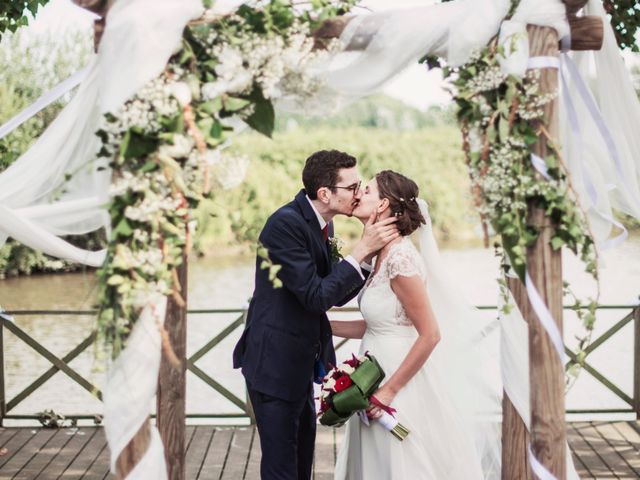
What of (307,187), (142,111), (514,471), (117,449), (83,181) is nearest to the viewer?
(142,111)

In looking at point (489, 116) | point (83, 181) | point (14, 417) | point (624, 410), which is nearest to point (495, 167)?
point (489, 116)

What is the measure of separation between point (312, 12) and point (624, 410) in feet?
13.5

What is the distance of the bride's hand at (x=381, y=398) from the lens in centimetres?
377

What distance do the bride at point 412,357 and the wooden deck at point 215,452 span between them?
1.22 metres

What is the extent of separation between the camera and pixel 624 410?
607 centimetres

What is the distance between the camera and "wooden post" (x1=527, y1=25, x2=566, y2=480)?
10.7 feet

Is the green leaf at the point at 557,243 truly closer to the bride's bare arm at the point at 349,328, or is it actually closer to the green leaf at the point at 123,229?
the bride's bare arm at the point at 349,328

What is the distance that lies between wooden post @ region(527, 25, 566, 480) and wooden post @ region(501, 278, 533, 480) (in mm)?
116

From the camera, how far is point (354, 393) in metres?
3.70

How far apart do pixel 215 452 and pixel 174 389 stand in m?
2.35

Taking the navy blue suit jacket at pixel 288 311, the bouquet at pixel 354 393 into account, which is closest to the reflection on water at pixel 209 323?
the navy blue suit jacket at pixel 288 311

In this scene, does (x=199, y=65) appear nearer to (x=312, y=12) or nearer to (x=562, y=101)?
(x=312, y=12)

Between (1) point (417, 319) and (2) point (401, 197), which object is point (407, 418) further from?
(2) point (401, 197)

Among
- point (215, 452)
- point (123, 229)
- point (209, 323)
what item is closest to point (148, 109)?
point (123, 229)
